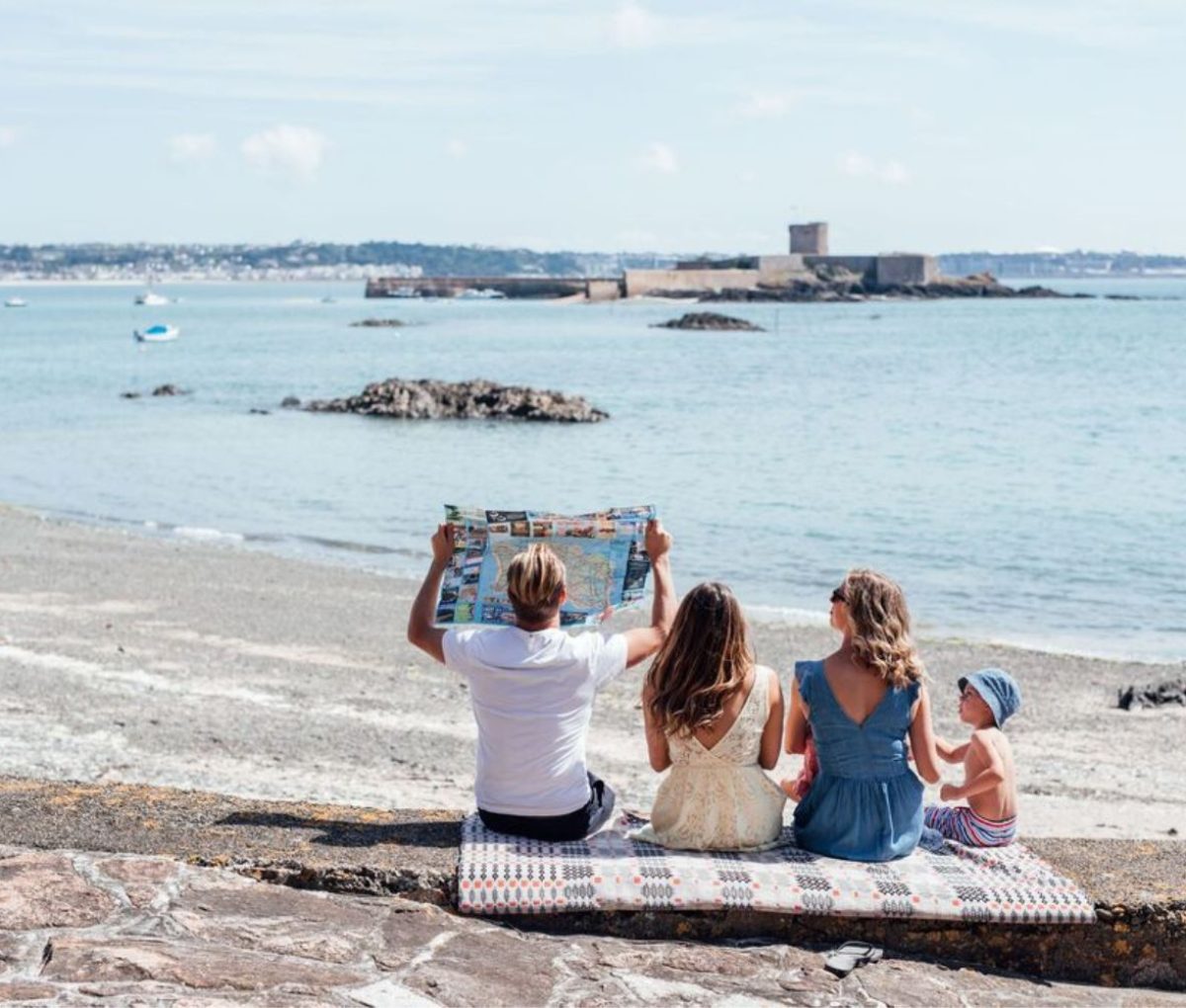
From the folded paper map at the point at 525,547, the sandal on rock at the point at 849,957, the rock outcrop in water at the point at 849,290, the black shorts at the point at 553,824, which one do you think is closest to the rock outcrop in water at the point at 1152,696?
the folded paper map at the point at 525,547

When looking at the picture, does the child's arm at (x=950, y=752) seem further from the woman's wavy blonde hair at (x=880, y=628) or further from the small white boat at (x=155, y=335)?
the small white boat at (x=155, y=335)

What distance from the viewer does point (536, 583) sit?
17.6 ft

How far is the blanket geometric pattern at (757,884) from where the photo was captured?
499 centimetres

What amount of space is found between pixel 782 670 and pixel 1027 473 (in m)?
20.7

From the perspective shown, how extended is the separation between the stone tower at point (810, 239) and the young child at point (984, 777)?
15263cm

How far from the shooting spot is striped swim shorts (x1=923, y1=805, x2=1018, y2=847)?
5613 millimetres

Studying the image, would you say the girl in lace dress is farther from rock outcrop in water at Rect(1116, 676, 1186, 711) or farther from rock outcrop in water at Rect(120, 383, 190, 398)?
rock outcrop in water at Rect(120, 383, 190, 398)

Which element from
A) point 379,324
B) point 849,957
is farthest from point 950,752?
point 379,324

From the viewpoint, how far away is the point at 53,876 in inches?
197

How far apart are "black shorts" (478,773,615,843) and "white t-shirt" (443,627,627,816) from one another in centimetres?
2

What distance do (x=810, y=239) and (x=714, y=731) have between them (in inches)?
6102

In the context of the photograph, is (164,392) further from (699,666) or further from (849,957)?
(849,957)

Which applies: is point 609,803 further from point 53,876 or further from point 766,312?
point 766,312

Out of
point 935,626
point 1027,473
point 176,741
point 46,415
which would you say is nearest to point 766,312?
point 46,415
